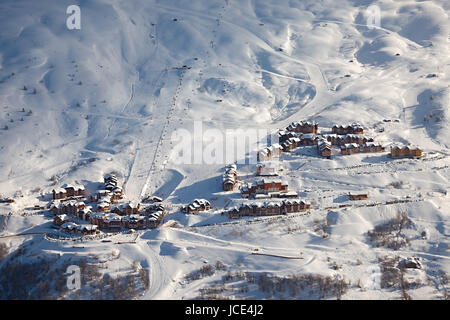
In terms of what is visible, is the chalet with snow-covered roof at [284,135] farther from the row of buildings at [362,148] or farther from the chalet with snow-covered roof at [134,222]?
the chalet with snow-covered roof at [134,222]

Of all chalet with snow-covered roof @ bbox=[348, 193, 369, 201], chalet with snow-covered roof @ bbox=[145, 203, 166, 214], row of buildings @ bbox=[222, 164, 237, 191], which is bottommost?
chalet with snow-covered roof @ bbox=[145, 203, 166, 214]

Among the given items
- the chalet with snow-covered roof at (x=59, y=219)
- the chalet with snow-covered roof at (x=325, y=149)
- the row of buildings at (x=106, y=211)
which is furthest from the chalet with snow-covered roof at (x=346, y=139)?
the chalet with snow-covered roof at (x=59, y=219)

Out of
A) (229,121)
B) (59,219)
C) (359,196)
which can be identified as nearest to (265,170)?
(359,196)

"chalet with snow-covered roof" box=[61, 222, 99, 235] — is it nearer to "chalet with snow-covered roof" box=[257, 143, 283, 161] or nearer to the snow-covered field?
the snow-covered field

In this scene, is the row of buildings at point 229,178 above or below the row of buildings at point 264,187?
above

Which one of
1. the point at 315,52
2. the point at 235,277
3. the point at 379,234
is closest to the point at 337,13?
the point at 315,52

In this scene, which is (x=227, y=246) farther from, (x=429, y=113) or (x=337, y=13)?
(x=337, y=13)

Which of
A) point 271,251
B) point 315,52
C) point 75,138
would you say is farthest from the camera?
point 315,52

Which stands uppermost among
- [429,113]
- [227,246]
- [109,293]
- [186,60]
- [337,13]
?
[337,13]

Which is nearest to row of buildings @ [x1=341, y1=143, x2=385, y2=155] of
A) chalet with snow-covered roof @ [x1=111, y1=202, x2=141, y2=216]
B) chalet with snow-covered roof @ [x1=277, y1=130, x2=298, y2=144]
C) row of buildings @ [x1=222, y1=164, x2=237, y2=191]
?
chalet with snow-covered roof @ [x1=277, y1=130, x2=298, y2=144]
